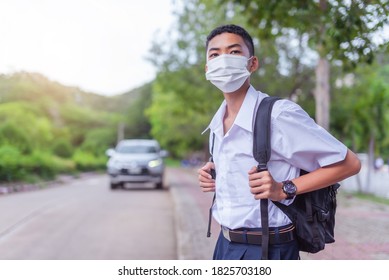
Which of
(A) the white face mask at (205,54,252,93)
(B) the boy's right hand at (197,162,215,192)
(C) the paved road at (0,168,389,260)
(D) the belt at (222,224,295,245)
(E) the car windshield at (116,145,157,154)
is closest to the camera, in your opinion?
(D) the belt at (222,224,295,245)

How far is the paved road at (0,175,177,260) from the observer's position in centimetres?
706

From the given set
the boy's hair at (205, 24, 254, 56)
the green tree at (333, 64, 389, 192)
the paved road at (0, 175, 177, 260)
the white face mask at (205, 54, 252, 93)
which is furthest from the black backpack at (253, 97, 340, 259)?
the green tree at (333, 64, 389, 192)

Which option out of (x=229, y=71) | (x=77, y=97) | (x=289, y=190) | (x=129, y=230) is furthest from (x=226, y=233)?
(x=77, y=97)

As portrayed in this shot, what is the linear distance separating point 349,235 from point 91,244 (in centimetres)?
351

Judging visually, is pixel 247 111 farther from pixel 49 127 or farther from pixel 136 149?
pixel 49 127

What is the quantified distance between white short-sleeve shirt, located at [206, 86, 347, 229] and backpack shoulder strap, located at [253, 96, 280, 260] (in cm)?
3

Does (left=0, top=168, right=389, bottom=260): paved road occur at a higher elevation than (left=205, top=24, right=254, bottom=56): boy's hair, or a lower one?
lower

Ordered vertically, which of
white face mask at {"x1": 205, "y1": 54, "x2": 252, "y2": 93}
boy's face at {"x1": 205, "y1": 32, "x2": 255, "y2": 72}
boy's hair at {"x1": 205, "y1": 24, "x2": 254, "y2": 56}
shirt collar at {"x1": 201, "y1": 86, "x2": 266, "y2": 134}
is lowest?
shirt collar at {"x1": 201, "y1": 86, "x2": 266, "y2": 134}

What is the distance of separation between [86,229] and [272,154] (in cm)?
726

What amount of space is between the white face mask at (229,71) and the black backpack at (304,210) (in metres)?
0.16

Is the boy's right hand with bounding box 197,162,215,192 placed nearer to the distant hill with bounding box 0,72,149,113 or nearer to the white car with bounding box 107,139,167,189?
the white car with bounding box 107,139,167,189

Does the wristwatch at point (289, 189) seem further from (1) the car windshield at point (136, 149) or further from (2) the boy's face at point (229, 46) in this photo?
(1) the car windshield at point (136, 149)

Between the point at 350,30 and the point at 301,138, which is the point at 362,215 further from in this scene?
the point at 301,138
